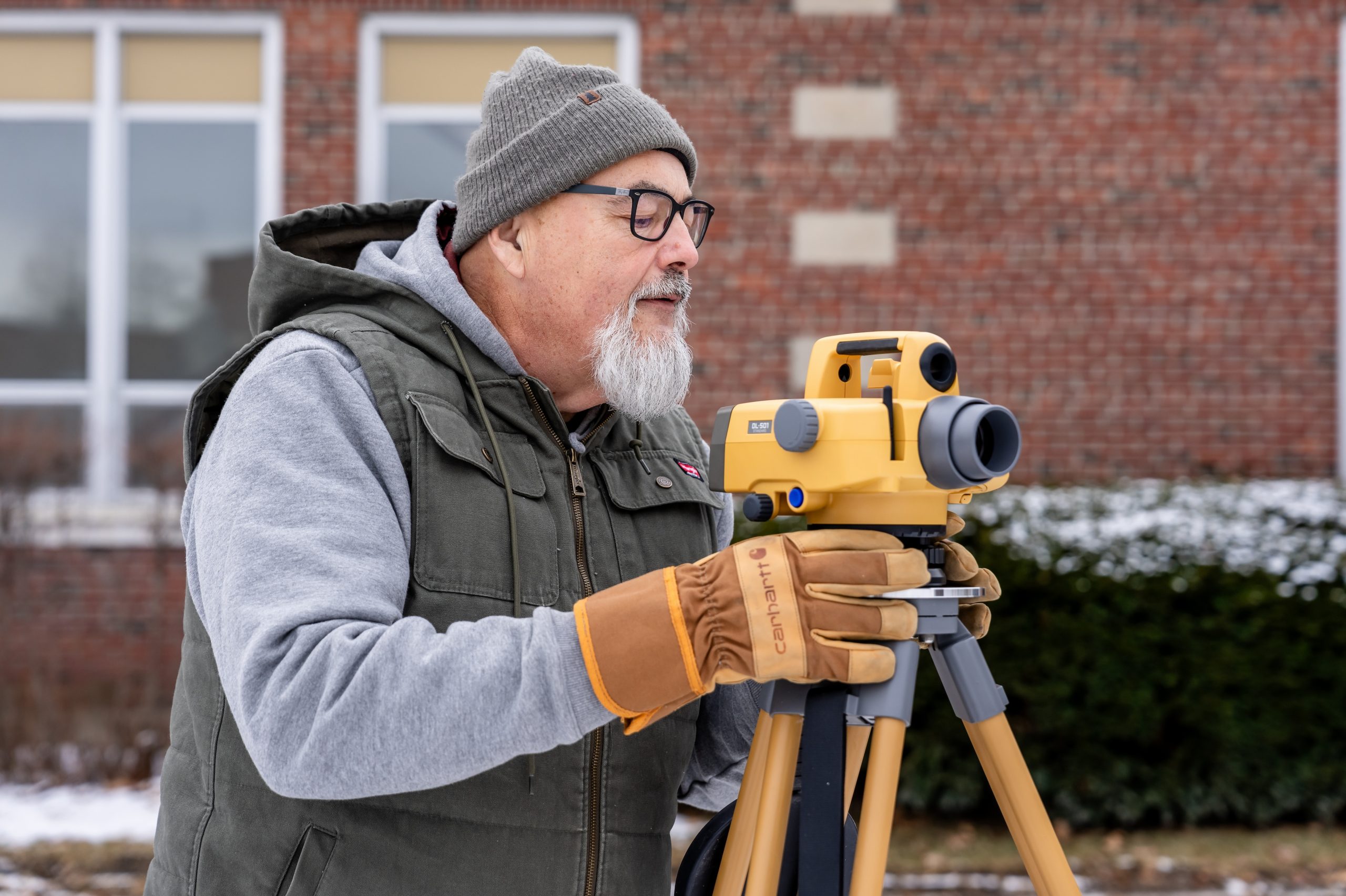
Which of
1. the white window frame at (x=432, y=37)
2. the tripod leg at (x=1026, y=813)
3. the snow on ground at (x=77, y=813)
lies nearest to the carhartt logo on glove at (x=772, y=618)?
the tripod leg at (x=1026, y=813)

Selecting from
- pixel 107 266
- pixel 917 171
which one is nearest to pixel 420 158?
pixel 107 266

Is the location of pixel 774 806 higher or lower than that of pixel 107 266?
lower

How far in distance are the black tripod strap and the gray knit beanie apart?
2.82ft

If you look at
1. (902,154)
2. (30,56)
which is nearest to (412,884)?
(902,154)

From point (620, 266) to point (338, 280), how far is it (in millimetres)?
418

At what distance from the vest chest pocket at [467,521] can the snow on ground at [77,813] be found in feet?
12.0

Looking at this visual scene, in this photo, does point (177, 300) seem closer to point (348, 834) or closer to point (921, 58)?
point (921, 58)

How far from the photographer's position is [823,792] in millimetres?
1488

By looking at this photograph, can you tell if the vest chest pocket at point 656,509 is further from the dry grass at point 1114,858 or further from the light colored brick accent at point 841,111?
the light colored brick accent at point 841,111

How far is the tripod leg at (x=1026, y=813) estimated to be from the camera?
1.49m

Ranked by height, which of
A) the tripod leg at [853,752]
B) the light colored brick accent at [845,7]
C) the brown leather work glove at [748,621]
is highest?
the light colored brick accent at [845,7]

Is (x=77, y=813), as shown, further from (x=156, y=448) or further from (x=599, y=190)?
(x=599, y=190)

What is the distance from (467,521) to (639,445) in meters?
0.42

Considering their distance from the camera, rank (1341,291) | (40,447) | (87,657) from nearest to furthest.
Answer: (40,447) < (87,657) < (1341,291)
